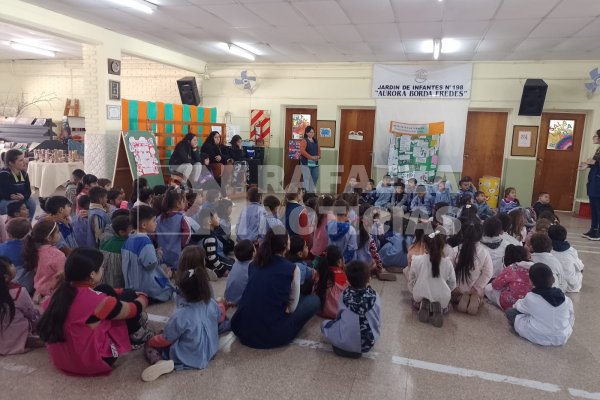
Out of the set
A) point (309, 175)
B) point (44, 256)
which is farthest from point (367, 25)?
point (44, 256)

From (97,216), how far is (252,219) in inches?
56.2

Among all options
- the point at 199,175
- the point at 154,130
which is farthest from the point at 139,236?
the point at 154,130

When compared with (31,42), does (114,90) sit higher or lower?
lower

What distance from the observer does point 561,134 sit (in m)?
8.34

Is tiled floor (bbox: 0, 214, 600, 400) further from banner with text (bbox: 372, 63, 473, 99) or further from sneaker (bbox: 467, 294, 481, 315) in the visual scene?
banner with text (bbox: 372, 63, 473, 99)

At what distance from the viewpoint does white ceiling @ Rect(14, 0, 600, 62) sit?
500 cm

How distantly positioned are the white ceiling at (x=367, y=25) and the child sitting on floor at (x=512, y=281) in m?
2.84

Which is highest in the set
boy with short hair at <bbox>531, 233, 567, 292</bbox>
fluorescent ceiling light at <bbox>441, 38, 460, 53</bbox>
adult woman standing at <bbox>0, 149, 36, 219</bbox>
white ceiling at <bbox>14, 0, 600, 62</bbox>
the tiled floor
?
fluorescent ceiling light at <bbox>441, 38, 460, 53</bbox>

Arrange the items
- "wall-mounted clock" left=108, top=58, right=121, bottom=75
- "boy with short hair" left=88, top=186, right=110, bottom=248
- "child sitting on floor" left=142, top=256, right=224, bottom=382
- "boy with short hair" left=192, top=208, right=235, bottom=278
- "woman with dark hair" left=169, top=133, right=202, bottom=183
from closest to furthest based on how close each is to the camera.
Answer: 1. "child sitting on floor" left=142, top=256, right=224, bottom=382
2. "boy with short hair" left=88, top=186, right=110, bottom=248
3. "boy with short hair" left=192, top=208, right=235, bottom=278
4. "wall-mounted clock" left=108, top=58, right=121, bottom=75
5. "woman with dark hair" left=169, top=133, right=202, bottom=183

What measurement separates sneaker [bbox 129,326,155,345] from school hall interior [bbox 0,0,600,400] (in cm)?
11

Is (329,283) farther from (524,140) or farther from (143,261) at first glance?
(524,140)

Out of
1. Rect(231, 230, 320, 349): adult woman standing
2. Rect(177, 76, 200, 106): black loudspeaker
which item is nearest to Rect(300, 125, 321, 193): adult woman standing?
Rect(177, 76, 200, 106): black loudspeaker

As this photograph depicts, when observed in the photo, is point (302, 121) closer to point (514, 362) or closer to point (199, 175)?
point (199, 175)

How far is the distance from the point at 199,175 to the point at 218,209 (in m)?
2.79
